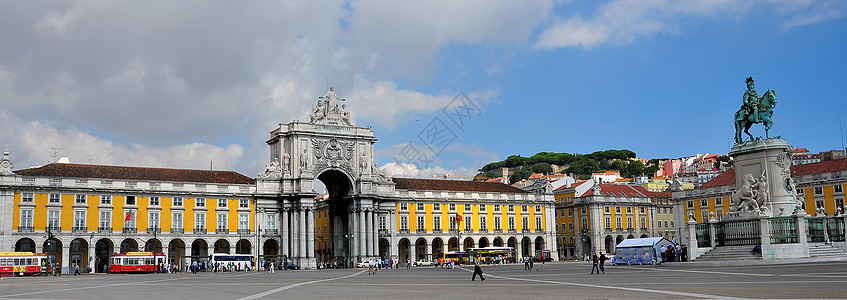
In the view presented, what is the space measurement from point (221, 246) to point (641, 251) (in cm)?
4173

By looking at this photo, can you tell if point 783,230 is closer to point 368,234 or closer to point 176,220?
point 368,234

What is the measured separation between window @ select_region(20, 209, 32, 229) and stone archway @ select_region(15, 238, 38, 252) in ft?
5.83

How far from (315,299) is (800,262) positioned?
24.6 m

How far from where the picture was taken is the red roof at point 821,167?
7284cm

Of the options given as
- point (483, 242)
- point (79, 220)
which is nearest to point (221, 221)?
point (79, 220)

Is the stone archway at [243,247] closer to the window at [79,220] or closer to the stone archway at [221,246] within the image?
the stone archway at [221,246]

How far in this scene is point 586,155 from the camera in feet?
573

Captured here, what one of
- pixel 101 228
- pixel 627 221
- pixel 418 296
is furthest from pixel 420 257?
pixel 418 296

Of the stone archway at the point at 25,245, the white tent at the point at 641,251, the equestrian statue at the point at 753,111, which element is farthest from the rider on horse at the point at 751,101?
the stone archway at the point at 25,245

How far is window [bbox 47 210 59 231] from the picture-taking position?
2734 inches

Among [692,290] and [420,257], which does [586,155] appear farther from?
[692,290]

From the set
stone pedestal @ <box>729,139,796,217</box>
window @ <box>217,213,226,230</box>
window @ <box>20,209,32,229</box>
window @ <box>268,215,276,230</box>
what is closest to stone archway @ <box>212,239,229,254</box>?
window @ <box>217,213,226,230</box>

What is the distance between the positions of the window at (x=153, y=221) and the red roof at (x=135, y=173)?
3.52m

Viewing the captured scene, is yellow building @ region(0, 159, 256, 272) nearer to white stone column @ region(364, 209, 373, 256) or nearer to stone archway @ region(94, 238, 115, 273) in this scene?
stone archway @ region(94, 238, 115, 273)
